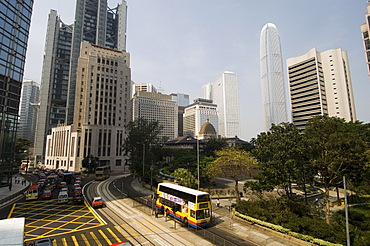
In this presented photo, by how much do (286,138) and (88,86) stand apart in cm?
8762

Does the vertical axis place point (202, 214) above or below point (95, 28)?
below

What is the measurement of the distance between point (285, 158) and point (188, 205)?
12.2 meters

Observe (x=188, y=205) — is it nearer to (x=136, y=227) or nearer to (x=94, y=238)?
(x=136, y=227)

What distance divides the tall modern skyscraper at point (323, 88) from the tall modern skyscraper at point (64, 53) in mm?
124906

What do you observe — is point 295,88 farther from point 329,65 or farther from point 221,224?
point 221,224

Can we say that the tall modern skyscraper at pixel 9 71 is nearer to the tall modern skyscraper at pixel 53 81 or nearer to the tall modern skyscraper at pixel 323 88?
the tall modern skyscraper at pixel 53 81

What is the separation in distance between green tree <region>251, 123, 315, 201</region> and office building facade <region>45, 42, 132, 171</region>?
74994 mm

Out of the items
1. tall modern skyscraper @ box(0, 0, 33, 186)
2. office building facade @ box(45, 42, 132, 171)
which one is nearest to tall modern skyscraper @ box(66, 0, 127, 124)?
office building facade @ box(45, 42, 132, 171)

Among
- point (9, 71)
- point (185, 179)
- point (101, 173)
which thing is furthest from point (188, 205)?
point (9, 71)

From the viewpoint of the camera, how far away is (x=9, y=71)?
45.4 meters

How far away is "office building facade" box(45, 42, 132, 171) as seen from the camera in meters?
85.2

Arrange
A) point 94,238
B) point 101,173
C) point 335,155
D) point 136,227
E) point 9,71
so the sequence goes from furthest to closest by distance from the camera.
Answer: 1. point 101,173
2. point 9,71
3. point 136,227
4. point 335,155
5. point 94,238

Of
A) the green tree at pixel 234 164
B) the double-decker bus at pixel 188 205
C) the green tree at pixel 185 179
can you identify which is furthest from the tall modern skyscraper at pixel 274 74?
the double-decker bus at pixel 188 205

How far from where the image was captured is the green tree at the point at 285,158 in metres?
22.8
